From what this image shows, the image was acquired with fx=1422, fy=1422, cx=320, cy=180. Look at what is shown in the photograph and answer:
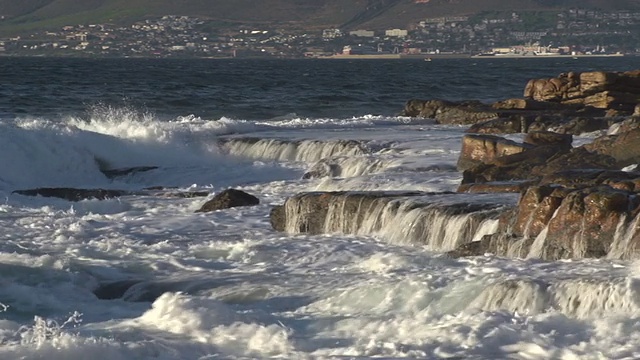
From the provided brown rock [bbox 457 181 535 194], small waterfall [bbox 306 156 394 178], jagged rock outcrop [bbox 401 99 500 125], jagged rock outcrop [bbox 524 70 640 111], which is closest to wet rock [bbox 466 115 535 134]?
jagged rock outcrop [bbox 401 99 500 125]

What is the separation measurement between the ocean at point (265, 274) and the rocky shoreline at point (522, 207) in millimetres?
198

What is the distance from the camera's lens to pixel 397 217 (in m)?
22.0

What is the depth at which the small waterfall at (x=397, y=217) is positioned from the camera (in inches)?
811

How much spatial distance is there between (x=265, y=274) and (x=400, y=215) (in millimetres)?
3025

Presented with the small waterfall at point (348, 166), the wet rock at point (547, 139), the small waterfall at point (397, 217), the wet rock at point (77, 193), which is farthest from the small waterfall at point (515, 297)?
the small waterfall at point (348, 166)

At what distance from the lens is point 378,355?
1516 centimetres

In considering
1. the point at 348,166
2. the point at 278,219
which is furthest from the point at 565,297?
the point at 348,166

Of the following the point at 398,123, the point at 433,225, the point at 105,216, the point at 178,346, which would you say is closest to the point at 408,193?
the point at 433,225

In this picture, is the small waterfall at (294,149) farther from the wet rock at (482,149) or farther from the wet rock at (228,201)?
the wet rock at (228,201)

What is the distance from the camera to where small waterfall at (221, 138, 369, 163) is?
36.0m

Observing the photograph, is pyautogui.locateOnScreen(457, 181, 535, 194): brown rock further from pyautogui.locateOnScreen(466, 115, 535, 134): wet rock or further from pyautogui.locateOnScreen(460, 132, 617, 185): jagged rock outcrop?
pyautogui.locateOnScreen(466, 115, 535, 134): wet rock

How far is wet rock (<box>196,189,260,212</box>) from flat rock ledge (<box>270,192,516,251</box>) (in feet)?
8.52

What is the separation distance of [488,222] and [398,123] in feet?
85.5

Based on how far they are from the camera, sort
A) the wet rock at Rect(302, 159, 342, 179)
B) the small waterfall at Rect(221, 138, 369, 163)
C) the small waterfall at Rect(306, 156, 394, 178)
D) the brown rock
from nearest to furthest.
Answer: the brown rock, the small waterfall at Rect(306, 156, 394, 178), the wet rock at Rect(302, 159, 342, 179), the small waterfall at Rect(221, 138, 369, 163)
